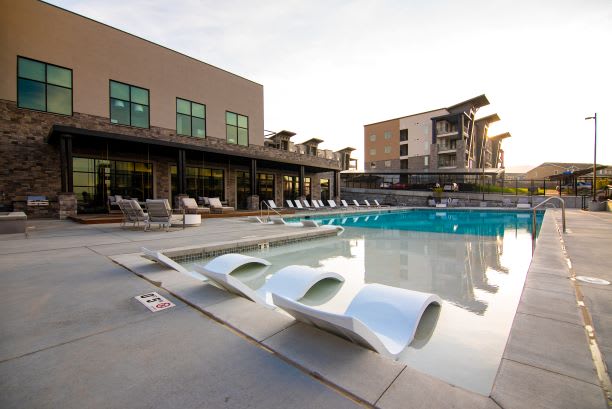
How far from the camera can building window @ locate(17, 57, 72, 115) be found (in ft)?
38.7

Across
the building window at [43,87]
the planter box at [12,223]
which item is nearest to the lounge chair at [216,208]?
the planter box at [12,223]

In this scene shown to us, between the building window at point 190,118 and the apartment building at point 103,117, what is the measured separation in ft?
0.20

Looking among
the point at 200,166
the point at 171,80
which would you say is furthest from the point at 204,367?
the point at 171,80

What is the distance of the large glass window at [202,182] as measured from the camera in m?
16.6

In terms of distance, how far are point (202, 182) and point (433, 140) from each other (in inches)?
1311

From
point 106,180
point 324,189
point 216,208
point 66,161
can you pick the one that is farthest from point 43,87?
point 324,189

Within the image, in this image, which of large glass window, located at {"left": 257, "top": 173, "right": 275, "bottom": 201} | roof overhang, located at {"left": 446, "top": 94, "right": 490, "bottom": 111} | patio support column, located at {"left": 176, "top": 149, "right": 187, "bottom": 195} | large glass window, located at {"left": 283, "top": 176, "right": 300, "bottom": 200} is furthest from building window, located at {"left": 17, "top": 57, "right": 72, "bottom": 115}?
roof overhang, located at {"left": 446, "top": 94, "right": 490, "bottom": 111}

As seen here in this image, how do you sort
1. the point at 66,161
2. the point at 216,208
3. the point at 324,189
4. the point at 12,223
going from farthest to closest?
the point at 324,189 → the point at 216,208 → the point at 66,161 → the point at 12,223

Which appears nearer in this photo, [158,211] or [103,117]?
[158,211]

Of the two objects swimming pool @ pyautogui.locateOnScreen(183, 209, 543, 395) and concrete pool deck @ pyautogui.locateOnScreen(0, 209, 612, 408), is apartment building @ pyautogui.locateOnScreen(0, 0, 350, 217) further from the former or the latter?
concrete pool deck @ pyautogui.locateOnScreen(0, 209, 612, 408)

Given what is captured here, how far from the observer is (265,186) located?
2136 cm

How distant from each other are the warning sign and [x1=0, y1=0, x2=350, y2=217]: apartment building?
10658 millimetres

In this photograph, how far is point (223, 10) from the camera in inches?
439

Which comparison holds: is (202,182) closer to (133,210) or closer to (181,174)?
(181,174)
